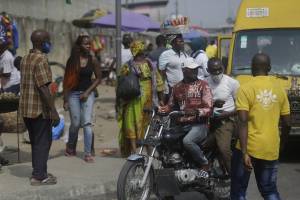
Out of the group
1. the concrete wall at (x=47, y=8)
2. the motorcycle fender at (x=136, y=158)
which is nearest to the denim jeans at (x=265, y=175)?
the motorcycle fender at (x=136, y=158)

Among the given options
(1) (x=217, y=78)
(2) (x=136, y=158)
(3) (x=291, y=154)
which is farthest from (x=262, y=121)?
(3) (x=291, y=154)

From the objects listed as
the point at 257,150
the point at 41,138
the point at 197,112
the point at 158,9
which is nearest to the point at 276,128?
the point at 257,150

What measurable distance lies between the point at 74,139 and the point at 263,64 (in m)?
3.81

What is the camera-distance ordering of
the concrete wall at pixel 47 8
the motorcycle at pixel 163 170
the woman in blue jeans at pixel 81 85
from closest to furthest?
the motorcycle at pixel 163 170 → the woman in blue jeans at pixel 81 85 → the concrete wall at pixel 47 8

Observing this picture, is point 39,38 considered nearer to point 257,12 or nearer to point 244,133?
point 244,133

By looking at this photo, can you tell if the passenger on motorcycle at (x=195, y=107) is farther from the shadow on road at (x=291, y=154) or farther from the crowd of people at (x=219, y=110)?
the shadow on road at (x=291, y=154)

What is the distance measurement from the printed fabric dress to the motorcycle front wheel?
1939 millimetres

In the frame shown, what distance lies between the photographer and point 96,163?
27.1 ft

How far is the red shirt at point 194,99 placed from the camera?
6.48 m

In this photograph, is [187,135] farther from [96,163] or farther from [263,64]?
[96,163]

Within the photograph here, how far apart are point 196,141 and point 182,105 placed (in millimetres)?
446

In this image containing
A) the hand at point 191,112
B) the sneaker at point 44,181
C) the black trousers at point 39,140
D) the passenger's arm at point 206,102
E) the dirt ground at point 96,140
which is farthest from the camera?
the dirt ground at point 96,140

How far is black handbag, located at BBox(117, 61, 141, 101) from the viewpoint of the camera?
7832 millimetres

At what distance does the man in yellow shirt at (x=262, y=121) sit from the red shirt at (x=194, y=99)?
45.8 inches
